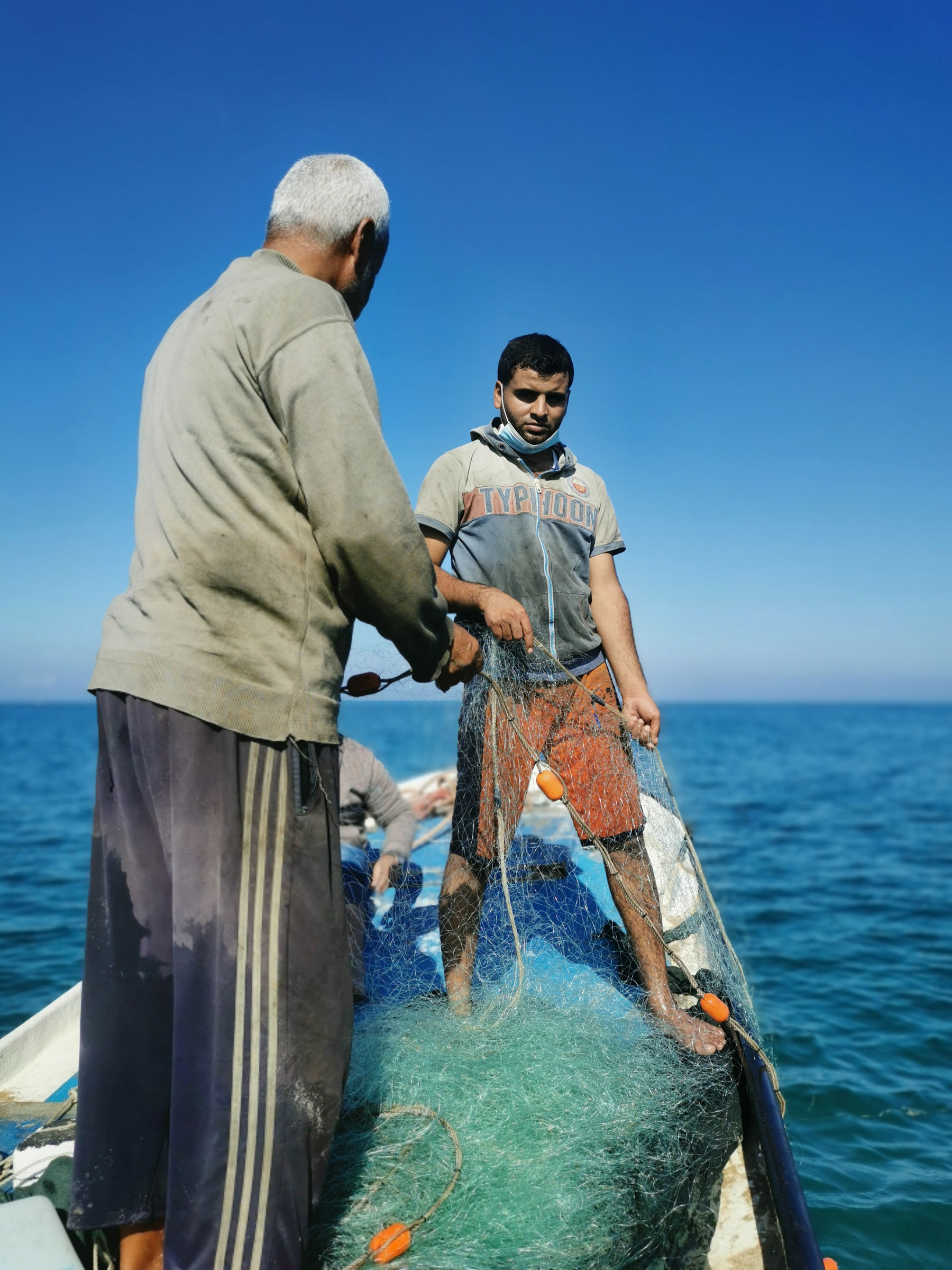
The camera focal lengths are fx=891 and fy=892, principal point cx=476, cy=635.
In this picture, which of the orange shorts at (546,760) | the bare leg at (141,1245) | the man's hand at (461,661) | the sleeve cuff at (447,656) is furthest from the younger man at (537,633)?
the bare leg at (141,1245)

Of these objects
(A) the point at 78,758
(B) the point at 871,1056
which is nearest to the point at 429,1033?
(B) the point at 871,1056

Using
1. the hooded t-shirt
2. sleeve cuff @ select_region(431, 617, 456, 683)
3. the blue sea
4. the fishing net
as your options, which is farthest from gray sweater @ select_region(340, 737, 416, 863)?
sleeve cuff @ select_region(431, 617, 456, 683)

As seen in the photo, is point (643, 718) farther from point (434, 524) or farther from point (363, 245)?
point (363, 245)

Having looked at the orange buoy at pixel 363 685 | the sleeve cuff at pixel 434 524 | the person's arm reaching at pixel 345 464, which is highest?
the sleeve cuff at pixel 434 524

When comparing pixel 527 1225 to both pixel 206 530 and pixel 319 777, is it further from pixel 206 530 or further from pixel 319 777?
pixel 206 530

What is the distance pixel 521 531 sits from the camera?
3205mm

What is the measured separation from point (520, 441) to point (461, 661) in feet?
4.33

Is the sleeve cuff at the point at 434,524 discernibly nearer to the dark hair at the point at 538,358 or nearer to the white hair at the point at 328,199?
the dark hair at the point at 538,358

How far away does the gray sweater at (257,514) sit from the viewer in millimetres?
1728

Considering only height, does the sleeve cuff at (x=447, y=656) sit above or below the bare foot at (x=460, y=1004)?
above

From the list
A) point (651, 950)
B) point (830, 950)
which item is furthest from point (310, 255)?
point (830, 950)

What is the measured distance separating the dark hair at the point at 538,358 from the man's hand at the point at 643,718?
47.2 inches

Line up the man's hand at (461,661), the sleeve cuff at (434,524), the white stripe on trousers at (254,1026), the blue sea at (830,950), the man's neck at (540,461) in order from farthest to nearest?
the blue sea at (830,950) < the man's neck at (540,461) < the sleeve cuff at (434,524) < the man's hand at (461,661) < the white stripe on trousers at (254,1026)

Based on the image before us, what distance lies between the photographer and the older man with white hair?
167 cm
